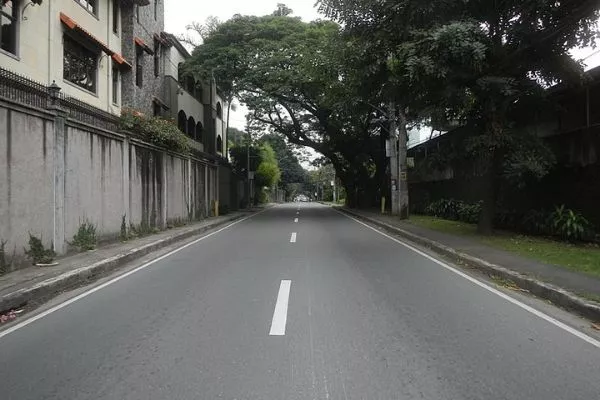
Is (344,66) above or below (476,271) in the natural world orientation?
above

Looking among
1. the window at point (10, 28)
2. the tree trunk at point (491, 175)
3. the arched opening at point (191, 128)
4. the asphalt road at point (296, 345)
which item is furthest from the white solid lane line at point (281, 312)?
the arched opening at point (191, 128)

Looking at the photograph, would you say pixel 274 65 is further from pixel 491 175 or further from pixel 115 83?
pixel 491 175

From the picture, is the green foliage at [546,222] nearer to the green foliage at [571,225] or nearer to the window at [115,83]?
the green foliage at [571,225]

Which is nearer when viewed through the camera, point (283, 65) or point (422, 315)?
point (422, 315)

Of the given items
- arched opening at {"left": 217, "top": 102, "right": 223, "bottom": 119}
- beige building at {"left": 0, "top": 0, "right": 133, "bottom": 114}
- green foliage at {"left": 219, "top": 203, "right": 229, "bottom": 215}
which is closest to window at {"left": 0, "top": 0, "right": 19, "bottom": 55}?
beige building at {"left": 0, "top": 0, "right": 133, "bottom": 114}

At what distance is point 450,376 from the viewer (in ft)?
15.2

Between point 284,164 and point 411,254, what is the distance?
89807 mm

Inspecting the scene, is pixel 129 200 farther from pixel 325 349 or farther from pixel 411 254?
pixel 325 349

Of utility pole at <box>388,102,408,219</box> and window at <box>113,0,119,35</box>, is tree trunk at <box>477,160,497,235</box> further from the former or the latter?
window at <box>113,0,119,35</box>

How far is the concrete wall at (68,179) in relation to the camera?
31.1 feet

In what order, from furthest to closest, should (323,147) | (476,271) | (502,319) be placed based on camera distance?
1. (323,147)
2. (476,271)
3. (502,319)

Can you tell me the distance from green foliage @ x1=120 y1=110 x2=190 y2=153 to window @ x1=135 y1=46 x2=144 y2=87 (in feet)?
A: 19.7

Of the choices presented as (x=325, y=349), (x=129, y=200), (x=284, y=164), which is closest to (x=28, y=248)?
(x=129, y=200)

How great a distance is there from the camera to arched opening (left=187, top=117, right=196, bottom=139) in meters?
35.7
